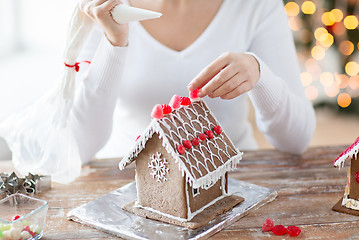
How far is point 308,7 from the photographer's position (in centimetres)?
347

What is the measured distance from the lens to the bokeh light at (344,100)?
145 inches

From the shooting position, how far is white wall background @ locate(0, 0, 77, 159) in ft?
10.8

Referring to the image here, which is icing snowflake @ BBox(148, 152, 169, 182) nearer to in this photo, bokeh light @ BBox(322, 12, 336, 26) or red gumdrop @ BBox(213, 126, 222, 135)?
red gumdrop @ BBox(213, 126, 222, 135)

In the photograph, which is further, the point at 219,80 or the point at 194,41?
the point at 194,41

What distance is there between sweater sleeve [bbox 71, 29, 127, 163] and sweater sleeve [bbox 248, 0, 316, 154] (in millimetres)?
431

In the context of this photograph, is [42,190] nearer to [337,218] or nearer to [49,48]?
[337,218]

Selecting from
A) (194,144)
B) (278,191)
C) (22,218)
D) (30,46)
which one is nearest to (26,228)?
(22,218)

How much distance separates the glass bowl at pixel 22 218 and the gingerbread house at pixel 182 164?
8.0 inches

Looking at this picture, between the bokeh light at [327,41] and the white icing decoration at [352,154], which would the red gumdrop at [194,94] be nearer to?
the white icing decoration at [352,154]

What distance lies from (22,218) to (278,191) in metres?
0.62

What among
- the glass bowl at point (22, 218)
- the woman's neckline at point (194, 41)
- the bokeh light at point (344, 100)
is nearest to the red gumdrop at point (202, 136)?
the glass bowl at point (22, 218)

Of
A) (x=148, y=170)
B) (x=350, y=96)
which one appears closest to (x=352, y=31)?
(x=350, y=96)

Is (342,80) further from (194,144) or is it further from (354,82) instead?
(194,144)

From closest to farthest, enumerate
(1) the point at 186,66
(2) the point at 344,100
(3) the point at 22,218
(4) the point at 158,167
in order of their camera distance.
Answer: (3) the point at 22,218
(4) the point at 158,167
(1) the point at 186,66
(2) the point at 344,100
